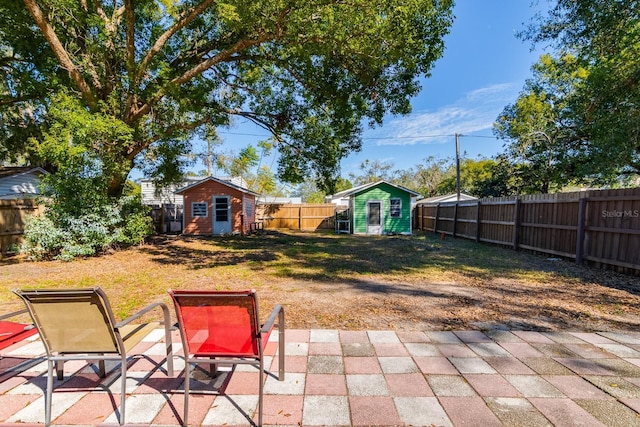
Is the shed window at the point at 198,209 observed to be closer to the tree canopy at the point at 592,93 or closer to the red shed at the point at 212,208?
the red shed at the point at 212,208

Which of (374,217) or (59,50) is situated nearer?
(59,50)

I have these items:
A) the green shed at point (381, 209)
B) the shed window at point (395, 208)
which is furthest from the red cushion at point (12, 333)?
the shed window at point (395, 208)

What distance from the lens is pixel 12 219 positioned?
880cm

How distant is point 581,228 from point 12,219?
50.3 feet

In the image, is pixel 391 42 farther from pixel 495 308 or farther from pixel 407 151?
pixel 407 151

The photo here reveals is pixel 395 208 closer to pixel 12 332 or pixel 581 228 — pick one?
pixel 581 228

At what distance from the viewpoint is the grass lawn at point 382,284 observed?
13.1 feet

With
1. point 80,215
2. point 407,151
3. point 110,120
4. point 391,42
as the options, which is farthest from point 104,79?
point 407,151

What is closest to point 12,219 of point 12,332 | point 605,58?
point 12,332

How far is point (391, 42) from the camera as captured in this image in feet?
21.2

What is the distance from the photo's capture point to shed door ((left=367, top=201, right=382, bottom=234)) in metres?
17.4

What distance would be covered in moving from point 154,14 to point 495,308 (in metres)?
12.8

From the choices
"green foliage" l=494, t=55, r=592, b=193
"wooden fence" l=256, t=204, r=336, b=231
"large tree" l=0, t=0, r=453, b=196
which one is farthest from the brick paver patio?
"wooden fence" l=256, t=204, r=336, b=231

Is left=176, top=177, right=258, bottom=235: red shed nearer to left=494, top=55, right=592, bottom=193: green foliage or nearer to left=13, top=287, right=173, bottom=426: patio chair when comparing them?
left=13, top=287, right=173, bottom=426: patio chair
